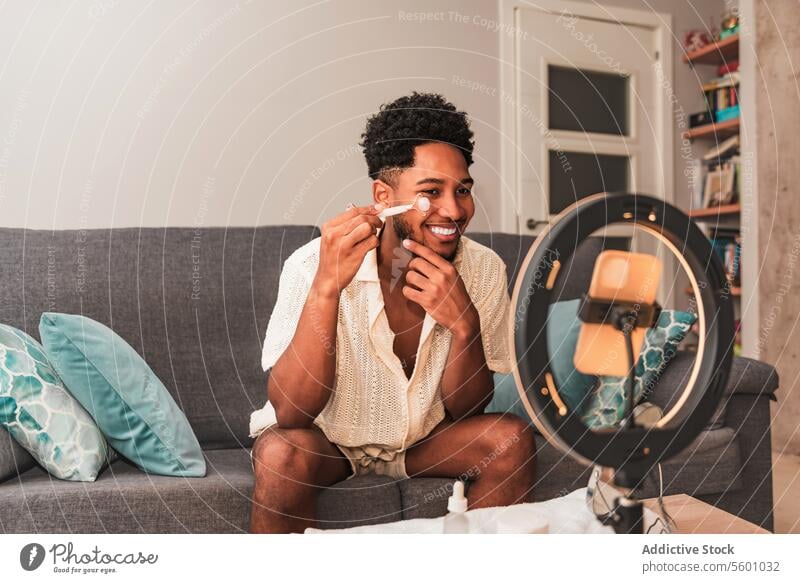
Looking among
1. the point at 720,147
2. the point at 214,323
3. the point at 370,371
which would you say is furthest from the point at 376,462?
the point at 720,147

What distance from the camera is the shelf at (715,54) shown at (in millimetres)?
1409

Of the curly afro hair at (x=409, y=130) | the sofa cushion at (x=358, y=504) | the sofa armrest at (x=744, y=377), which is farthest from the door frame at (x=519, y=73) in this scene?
the sofa cushion at (x=358, y=504)

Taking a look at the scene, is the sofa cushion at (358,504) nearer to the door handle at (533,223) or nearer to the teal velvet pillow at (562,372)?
the teal velvet pillow at (562,372)

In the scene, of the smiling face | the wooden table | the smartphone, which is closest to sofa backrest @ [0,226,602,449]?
the smiling face

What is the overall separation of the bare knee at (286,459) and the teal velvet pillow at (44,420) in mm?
255

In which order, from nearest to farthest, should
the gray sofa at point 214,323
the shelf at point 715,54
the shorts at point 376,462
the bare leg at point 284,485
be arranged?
the bare leg at point 284,485 < the shorts at point 376,462 < the gray sofa at point 214,323 < the shelf at point 715,54

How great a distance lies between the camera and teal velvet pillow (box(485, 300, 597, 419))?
0.60 m

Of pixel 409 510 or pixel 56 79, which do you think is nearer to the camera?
pixel 409 510

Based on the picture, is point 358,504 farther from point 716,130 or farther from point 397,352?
point 716,130

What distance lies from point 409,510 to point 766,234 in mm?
811

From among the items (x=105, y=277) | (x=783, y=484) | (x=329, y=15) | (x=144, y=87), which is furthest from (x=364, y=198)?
(x=783, y=484)

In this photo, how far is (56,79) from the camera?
152 centimetres

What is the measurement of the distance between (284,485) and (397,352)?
11.1 inches
